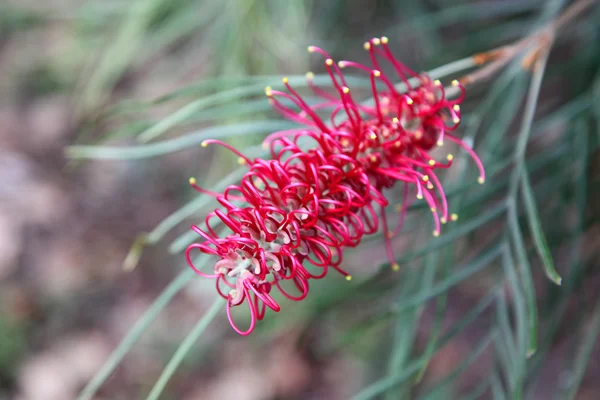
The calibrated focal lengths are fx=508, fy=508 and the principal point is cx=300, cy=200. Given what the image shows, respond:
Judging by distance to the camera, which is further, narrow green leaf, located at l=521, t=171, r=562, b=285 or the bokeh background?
the bokeh background

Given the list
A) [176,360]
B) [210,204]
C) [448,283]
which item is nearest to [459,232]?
[448,283]

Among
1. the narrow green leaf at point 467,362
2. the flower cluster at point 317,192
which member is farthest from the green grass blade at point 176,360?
the narrow green leaf at point 467,362

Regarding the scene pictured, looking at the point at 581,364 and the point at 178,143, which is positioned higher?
the point at 178,143

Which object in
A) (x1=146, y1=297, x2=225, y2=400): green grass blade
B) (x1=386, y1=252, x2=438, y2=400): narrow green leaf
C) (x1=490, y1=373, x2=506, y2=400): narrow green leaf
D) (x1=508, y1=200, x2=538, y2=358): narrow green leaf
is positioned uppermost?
(x1=146, y1=297, x2=225, y2=400): green grass blade

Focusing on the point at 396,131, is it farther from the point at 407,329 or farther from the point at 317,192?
the point at 407,329

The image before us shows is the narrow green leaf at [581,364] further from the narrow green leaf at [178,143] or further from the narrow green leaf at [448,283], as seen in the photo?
→ the narrow green leaf at [178,143]

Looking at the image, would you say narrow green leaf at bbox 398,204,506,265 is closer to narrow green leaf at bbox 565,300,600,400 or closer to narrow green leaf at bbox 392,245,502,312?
narrow green leaf at bbox 392,245,502,312

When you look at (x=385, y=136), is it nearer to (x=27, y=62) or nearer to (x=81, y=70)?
(x=81, y=70)

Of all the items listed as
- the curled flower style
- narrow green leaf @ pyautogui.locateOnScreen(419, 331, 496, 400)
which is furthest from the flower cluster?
narrow green leaf @ pyautogui.locateOnScreen(419, 331, 496, 400)

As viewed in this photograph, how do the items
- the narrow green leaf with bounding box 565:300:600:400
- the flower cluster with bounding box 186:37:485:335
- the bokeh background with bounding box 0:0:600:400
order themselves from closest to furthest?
the flower cluster with bounding box 186:37:485:335
the narrow green leaf with bounding box 565:300:600:400
the bokeh background with bounding box 0:0:600:400

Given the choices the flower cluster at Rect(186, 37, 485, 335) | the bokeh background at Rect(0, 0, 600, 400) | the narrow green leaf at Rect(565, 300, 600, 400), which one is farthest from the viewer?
the bokeh background at Rect(0, 0, 600, 400)
